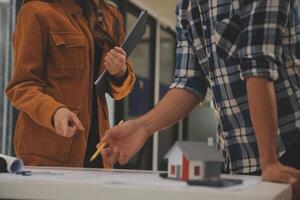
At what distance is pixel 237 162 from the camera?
128 centimetres

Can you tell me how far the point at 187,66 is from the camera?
1.40 m

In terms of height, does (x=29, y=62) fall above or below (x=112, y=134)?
above

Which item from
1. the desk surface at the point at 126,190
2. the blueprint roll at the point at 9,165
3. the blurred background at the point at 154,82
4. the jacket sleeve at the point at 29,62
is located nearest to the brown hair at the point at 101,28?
the jacket sleeve at the point at 29,62

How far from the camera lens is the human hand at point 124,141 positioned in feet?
4.17

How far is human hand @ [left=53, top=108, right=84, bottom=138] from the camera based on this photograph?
4.40 ft

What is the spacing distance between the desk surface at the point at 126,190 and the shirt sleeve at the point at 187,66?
1.33 ft

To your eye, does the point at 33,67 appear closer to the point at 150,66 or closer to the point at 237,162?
the point at 237,162

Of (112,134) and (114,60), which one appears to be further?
(114,60)

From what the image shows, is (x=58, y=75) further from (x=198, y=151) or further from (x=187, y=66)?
(x=198, y=151)

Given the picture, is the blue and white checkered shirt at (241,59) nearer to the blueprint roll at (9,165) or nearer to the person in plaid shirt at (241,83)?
the person in plaid shirt at (241,83)

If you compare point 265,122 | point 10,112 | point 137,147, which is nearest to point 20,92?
point 137,147

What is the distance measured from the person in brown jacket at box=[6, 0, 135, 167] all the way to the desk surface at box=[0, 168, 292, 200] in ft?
1.76

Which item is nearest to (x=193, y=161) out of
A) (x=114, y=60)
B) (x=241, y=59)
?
(x=241, y=59)

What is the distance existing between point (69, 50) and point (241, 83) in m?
0.59
